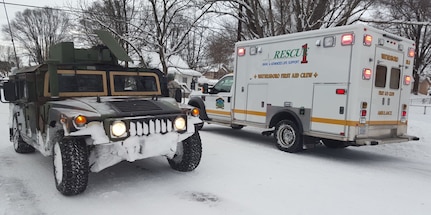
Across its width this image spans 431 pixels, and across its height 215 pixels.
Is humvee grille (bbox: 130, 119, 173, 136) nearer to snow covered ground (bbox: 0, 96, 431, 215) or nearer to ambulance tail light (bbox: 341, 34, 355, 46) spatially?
snow covered ground (bbox: 0, 96, 431, 215)

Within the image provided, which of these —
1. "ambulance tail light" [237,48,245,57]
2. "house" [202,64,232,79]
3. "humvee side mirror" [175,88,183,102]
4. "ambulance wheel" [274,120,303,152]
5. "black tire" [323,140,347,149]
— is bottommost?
"black tire" [323,140,347,149]

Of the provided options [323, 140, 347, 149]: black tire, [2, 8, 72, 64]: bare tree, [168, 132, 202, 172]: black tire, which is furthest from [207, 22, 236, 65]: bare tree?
[2, 8, 72, 64]: bare tree

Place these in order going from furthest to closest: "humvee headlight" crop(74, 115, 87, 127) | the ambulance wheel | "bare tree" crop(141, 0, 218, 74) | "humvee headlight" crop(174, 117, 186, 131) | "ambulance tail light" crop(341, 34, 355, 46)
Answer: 1. "bare tree" crop(141, 0, 218, 74)
2. the ambulance wheel
3. "ambulance tail light" crop(341, 34, 355, 46)
4. "humvee headlight" crop(174, 117, 186, 131)
5. "humvee headlight" crop(74, 115, 87, 127)

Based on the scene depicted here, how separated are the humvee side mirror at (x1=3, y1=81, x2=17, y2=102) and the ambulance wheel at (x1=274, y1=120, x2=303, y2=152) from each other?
18.0ft

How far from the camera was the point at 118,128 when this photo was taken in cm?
421

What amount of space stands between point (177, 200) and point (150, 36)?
53.4 ft

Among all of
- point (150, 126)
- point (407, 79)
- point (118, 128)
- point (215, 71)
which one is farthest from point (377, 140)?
point (215, 71)

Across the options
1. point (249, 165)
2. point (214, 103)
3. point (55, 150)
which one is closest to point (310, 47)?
point (249, 165)

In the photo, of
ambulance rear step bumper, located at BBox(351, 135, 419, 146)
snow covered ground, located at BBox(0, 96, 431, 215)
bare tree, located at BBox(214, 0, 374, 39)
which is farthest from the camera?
bare tree, located at BBox(214, 0, 374, 39)

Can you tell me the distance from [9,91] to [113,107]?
9.42ft

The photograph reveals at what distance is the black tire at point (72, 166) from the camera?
420 centimetres

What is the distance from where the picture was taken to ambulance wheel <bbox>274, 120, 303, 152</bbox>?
753cm

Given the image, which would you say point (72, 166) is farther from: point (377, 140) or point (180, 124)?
point (377, 140)

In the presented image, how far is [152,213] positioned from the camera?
3957mm
